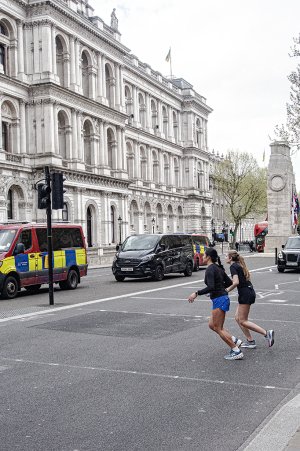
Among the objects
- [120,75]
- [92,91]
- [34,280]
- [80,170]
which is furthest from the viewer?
[120,75]

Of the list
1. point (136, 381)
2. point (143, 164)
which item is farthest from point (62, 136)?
point (136, 381)

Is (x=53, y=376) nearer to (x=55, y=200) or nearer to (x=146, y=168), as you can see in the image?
(x=55, y=200)

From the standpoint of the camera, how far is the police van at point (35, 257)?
17656 millimetres

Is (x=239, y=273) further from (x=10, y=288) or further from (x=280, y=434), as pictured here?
(x=10, y=288)

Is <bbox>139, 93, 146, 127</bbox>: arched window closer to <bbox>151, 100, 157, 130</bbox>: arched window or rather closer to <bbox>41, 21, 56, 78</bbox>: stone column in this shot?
<bbox>151, 100, 157, 130</bbox>: arched window

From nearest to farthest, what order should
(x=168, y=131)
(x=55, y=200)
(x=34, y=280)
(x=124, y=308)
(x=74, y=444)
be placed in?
(x=74, y=444), (x=124, y=308), (x=55, y=200), (x=34, y=280), (x=168, y=131)

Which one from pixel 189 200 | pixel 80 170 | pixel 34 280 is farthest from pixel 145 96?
pixel 34 280

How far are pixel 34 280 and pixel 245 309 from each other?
1104 cm

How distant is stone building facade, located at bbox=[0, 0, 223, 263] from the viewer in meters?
45.1

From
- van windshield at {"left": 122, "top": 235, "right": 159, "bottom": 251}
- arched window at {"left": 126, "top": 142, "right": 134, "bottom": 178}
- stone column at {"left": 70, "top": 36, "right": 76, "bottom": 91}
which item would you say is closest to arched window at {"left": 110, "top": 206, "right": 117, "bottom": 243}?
arched window at {"left": 126, "top": 142, "right": 134, "bottom": 178}

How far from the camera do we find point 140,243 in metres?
23.8

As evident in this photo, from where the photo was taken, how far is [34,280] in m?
18.7

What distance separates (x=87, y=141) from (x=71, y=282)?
3490cm

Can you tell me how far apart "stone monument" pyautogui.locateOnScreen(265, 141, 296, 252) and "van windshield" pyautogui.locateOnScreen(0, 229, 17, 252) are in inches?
1387
